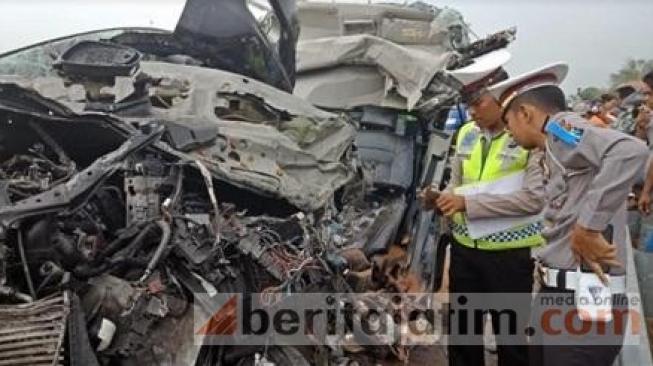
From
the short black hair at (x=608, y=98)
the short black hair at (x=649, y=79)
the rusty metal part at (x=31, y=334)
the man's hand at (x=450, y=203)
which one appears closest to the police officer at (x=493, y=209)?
the man's hand at (x=450, y=203)

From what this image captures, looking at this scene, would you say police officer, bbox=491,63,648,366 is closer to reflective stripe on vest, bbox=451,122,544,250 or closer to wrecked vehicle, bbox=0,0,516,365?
reflective stripe on vest, bbox=451,122,544,250

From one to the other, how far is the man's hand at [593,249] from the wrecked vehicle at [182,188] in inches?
56.9

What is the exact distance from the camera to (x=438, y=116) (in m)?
6.57

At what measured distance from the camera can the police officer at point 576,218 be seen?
2277 mm

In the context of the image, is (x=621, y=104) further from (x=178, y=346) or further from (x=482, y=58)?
(x=178, y=346)

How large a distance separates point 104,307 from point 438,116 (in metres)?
4.37

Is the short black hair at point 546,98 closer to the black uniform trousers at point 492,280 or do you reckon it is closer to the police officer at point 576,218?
→ the police officer at point 576,218

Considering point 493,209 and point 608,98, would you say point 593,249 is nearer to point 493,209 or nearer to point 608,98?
point 493,209

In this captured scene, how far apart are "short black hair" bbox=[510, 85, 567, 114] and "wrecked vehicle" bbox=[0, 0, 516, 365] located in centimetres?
141

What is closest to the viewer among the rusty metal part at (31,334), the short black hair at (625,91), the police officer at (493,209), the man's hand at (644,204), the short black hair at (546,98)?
the rusty metal part at (31,334)

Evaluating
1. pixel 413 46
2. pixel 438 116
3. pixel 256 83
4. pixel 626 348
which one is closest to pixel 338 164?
pixel 256 83

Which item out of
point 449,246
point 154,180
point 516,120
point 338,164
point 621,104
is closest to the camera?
point 516,120

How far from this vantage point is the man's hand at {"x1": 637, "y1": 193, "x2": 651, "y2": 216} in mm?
4617

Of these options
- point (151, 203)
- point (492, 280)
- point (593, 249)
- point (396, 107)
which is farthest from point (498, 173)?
point (396, 107)
